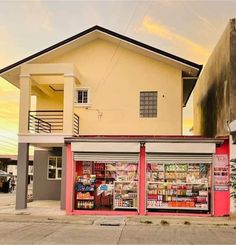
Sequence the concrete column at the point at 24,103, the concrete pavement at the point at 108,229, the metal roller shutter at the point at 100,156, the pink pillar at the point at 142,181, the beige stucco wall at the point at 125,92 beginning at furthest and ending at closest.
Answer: the beige stucco wall at the point at 125,92
the concrete column at the point at 24,103
the metal roller shutter at the point at 100,156
the pink pillar at the point at 142,181
the concrete pavement at the point at 108,229

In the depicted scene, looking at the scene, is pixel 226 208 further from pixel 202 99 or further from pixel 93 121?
pixel 202 99

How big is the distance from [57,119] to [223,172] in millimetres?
10023

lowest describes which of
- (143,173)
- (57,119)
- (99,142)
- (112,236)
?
(112,236)

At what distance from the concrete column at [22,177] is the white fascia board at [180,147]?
20.7 feet

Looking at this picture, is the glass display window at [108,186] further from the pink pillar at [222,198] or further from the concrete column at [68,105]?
the pink pillar at [222,198]

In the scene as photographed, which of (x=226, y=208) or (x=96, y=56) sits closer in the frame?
(x=226, y=208)

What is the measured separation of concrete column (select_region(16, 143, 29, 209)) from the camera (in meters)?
22.2

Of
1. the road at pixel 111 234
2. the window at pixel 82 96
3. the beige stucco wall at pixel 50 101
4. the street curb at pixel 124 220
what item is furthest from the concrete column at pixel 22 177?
the road at pixel 111 234

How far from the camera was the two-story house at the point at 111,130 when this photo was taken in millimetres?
19891

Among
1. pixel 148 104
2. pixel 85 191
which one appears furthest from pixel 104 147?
pixel 148 104

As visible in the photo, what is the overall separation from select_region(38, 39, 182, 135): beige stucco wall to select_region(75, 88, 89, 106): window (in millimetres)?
266

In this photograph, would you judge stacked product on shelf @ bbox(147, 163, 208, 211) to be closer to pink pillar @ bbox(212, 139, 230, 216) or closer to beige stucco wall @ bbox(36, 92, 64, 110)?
pink pillar @ bbox(212, 139, 230, 216)

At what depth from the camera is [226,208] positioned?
763 inches

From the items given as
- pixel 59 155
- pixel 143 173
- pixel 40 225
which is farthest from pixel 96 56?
pixel 40 225
